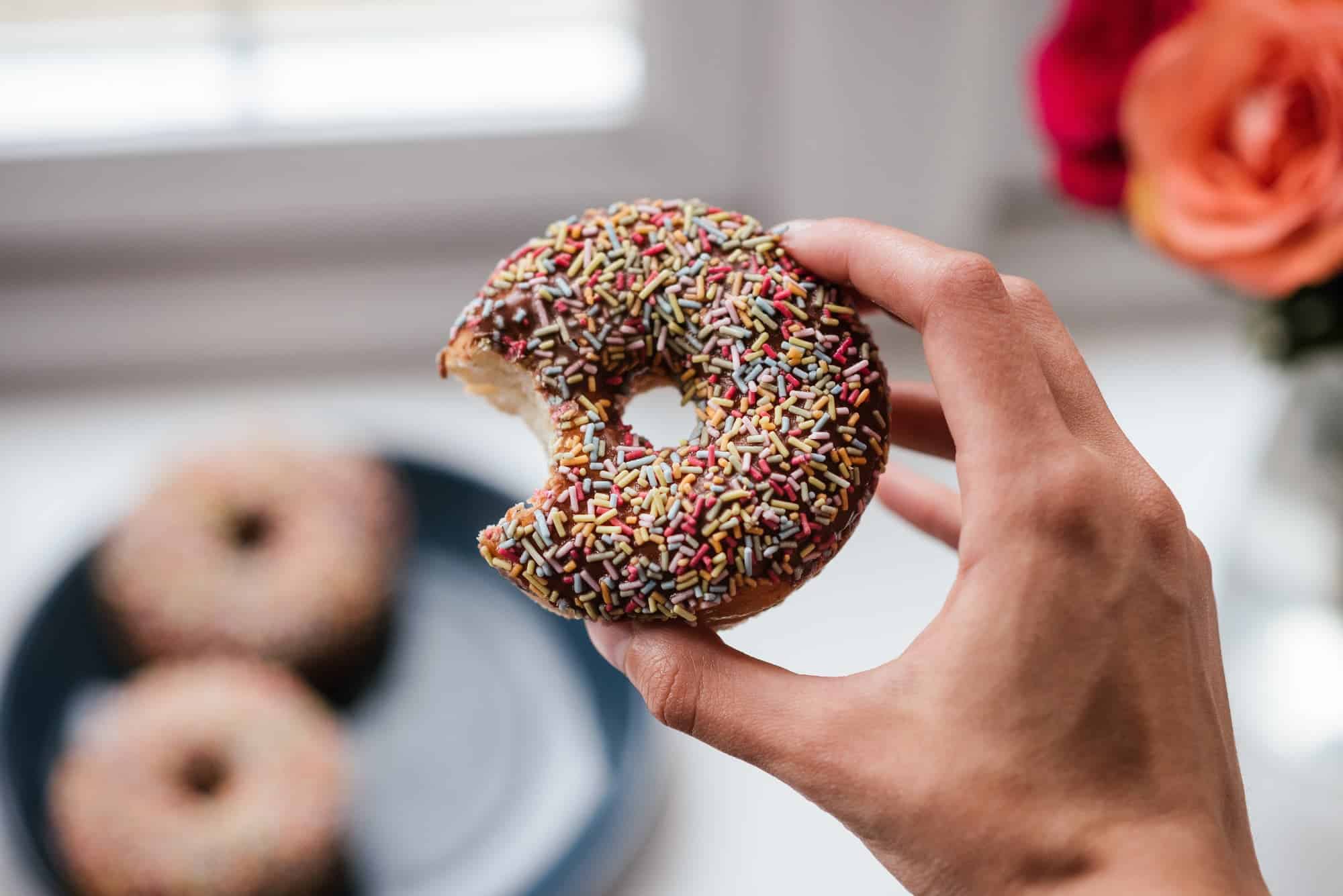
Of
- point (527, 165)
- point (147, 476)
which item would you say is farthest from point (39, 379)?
point (527, 165)

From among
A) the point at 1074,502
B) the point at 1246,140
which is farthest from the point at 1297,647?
the point at 1074,502

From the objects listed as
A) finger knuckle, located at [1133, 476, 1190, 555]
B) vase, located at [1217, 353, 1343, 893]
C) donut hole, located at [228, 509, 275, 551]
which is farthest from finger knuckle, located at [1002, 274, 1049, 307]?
donut hole, located at [228, 509, 275, 551]

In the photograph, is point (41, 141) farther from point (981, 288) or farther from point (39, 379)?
point (981, 288)

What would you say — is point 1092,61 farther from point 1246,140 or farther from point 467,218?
point 467,218

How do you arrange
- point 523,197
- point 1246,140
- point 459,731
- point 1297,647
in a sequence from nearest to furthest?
point 1246,140 < point 1297,647 < point 459,731 < point 523,197

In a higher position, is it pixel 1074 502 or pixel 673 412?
pixel 1074 502

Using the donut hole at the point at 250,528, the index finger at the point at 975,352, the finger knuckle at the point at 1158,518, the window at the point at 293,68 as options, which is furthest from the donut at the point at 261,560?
the finger knuckle at the point at 1158,518

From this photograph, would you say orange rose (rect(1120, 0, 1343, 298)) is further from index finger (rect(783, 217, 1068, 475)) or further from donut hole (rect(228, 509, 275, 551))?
donut hole (rect(228, 509, 275, 551))
